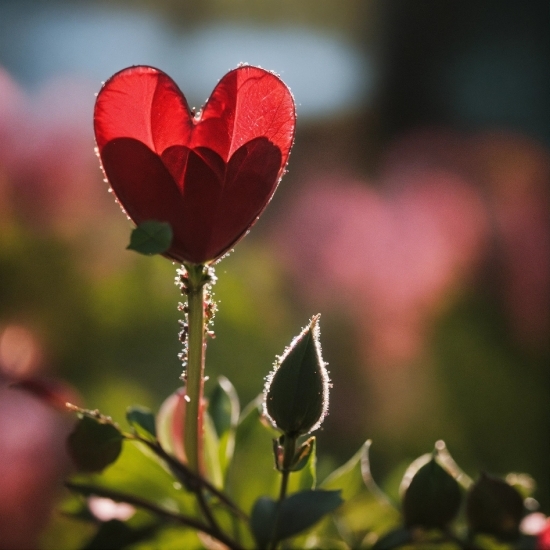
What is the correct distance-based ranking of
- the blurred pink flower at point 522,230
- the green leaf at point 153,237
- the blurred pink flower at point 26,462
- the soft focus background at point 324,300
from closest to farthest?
the green leaf at point 153,237
the blurred pink flower at point 26,462
the soft focus background at point 324,300
the blurred pink flower at point 522,230

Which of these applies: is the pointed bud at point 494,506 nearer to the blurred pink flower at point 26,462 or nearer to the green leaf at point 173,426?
the green leaf at point 173,426

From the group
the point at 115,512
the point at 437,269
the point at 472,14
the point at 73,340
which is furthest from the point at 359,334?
the point at 472,14

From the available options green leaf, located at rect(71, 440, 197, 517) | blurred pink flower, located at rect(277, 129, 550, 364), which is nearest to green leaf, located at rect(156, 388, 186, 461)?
green leaf, located at rect(71, 440, 197, 517)

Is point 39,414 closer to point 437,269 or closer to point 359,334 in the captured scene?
point 359,334

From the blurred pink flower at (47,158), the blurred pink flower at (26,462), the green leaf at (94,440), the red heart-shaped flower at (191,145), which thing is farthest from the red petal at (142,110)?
the blurred pink flower at (47,158)

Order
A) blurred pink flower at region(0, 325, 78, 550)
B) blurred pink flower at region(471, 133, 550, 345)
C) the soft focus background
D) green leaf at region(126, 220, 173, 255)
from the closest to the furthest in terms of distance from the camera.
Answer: green leaf at region(126, 220, 173, 255) < blurred pink flower at region(0, 325, 78, 550) < the soft focus background < blurred pink flower at region(471, 133, 550, 345)

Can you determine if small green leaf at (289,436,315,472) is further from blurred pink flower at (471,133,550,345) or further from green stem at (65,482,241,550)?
blurred pink flower at (471,133,550,345)
